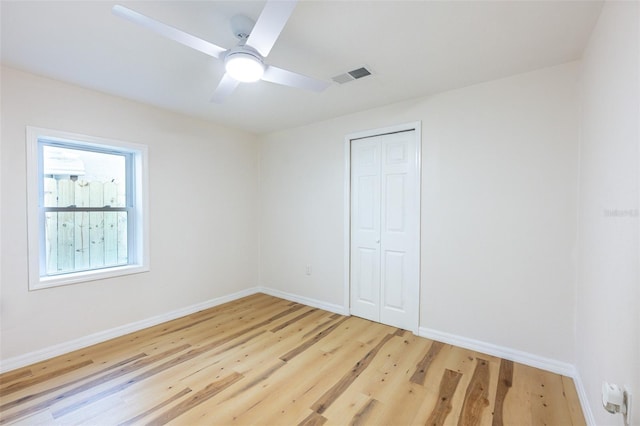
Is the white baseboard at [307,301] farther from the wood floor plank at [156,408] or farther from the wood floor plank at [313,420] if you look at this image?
the wood floor plank at [156,408]

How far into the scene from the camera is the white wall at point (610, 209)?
1.18m

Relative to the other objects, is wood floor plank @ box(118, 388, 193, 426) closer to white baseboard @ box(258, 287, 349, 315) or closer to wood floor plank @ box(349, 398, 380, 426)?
wood floor plank @ box(349, 398, 380, 426)

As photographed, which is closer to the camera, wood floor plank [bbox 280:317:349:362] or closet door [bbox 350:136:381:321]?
wood floor plank [bbox 280:317:349:362]

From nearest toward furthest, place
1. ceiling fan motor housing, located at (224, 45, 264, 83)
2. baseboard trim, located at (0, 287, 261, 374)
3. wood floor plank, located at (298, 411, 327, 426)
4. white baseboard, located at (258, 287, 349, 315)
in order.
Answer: ceiling fan motor housing, located at (224, 45, 264, 83)
wood floor plank, located at (298, 411, 327, 426)
baseboard trim, located at (0, 287, 261, 374)
white baseboard, located at (258, 287, 349, 315)

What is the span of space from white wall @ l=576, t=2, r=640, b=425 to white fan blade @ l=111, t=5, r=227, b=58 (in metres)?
2.00

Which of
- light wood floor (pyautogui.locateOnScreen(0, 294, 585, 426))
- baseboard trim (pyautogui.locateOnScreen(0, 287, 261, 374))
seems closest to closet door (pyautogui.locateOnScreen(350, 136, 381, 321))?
light wood floor (pyautogui.locateOnScreen(0, 294, 585, 426))

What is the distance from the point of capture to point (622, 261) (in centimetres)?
128

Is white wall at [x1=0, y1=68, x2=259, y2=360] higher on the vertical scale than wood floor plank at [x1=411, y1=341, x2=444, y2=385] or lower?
higher

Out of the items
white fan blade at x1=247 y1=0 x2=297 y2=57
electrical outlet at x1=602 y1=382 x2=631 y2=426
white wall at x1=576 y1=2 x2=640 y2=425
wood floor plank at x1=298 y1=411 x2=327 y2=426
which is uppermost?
white fan blade at x1=247 y1=0 x2=297 y2=57

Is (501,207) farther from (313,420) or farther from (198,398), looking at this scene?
(198,398)

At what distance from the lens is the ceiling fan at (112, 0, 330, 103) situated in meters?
1.33

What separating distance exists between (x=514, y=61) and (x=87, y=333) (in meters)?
4.57

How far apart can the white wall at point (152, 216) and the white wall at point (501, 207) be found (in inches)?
81.9

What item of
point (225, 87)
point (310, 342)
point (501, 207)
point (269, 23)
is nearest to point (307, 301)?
point (310, 342)
